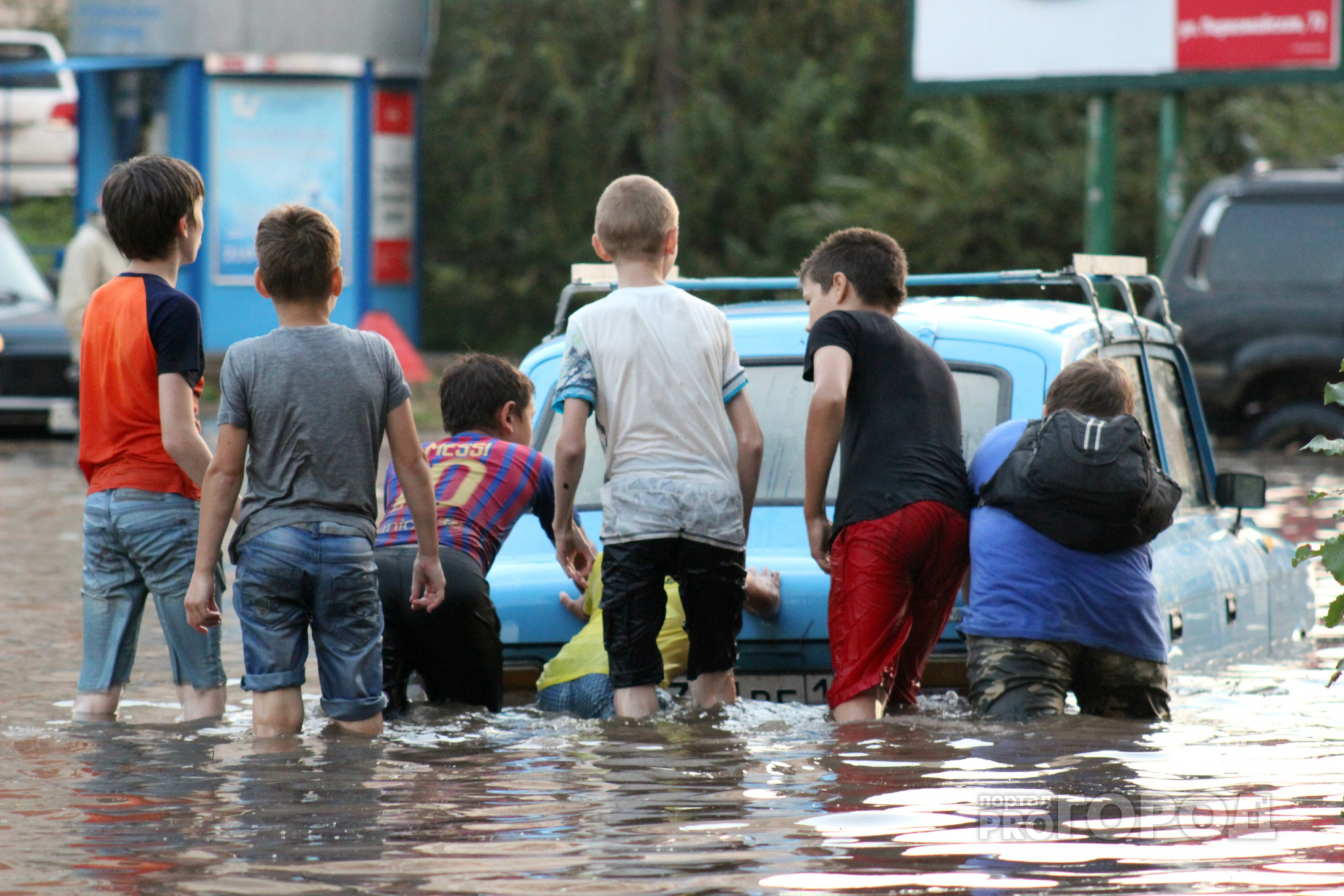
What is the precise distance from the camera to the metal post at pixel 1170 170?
1895 centimetres

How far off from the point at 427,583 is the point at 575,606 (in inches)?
20.3

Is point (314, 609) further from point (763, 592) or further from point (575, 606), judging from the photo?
point (763, 592)

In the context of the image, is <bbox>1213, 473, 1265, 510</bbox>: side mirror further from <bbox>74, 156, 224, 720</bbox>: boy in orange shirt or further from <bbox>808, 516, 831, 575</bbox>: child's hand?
<bbox>74, 156, 224, 720</bbox>: boy in orange shirt

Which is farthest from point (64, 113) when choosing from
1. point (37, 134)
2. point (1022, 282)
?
point (1022, 282)

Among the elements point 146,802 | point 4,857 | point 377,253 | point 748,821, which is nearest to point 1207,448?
point 748,821

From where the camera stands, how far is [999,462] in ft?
17.8

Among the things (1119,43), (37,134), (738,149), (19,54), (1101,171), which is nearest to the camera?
(1119,43)

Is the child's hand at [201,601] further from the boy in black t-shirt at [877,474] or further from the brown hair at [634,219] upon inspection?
the boy in black t-shirt at [877,474]

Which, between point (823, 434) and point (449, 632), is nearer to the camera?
point (823, 434)

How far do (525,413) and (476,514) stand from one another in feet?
1.18

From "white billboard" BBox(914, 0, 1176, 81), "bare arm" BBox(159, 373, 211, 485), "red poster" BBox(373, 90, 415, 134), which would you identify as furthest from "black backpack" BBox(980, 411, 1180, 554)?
"red poster" BBox(373, 90, 415, 134)

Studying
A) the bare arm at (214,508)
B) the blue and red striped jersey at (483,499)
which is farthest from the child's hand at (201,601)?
the blue and red striped jersey at (483,499)

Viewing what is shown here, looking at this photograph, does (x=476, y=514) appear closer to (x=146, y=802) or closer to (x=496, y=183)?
(x=146, y=802)

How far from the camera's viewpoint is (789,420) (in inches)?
236
